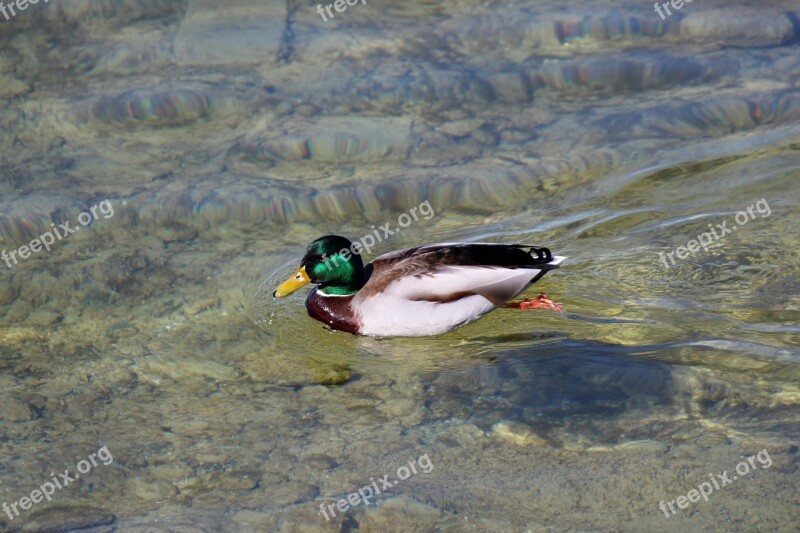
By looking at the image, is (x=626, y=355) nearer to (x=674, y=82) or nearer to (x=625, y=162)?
(x=625, y=162)

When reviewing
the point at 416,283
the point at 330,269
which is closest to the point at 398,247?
the point at 330,269

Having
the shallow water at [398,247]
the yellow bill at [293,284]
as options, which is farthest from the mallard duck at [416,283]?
the shallow water at [398,247]

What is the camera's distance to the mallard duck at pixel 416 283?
6777mm

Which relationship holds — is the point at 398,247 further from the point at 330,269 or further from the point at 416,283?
the point at 416,283

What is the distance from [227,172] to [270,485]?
397 centimetres

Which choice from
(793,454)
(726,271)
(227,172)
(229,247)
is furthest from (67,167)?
(793,454)

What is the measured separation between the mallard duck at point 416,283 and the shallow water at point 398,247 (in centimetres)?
17

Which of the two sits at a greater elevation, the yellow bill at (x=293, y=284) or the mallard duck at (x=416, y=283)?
the yellow bill at (x=293, y=284)

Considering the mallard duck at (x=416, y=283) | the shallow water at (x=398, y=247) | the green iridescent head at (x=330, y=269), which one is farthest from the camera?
the green iridescent head at (x=330, y=269)

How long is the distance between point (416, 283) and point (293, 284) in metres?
0.89

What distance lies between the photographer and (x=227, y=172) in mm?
8719

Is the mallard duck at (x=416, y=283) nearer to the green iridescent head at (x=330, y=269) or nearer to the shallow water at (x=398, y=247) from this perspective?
the green iridescent head at (x=330, y=269)

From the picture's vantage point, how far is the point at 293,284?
6965mm

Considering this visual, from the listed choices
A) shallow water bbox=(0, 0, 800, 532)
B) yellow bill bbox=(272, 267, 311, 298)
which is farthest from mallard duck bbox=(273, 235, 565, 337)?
shallow water bbox=(0, 0, 800, 532)
